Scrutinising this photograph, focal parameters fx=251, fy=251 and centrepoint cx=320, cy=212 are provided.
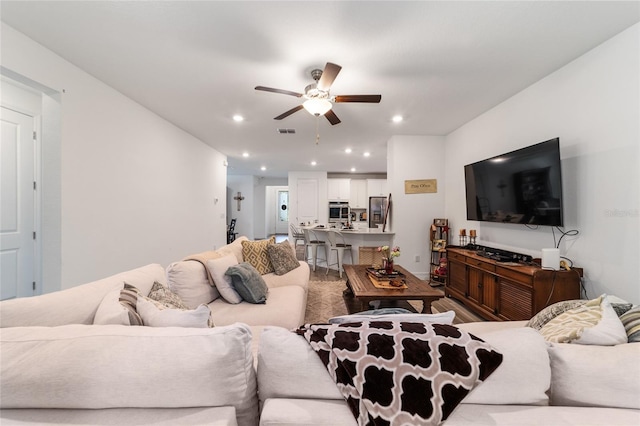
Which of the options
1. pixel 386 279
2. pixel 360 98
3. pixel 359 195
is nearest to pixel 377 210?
pixel 359 195

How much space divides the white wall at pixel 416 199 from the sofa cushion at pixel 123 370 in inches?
162

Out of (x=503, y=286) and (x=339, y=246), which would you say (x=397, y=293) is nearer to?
(x=503, y=286)

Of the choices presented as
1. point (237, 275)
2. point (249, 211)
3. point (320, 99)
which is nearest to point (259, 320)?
point (237, 275)

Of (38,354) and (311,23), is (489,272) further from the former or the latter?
(38,354)

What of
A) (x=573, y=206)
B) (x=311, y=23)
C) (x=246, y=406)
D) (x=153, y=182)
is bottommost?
(x=246, y=406)

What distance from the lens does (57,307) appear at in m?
1.08

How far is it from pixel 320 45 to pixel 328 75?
0.83 feet

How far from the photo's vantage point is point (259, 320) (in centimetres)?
190

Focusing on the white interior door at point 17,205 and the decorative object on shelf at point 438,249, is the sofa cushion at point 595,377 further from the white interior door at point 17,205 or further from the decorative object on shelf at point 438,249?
the white interior door at point 17,205

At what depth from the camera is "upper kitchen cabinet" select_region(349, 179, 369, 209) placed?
8.34 m

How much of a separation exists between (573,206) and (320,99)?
8.32 feet

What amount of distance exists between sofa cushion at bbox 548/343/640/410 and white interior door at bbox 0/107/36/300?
445cm

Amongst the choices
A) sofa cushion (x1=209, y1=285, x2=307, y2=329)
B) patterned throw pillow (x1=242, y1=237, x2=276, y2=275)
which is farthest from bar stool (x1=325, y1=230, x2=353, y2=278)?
sofa cushion (x1=209, y1=285, x2=307, y2=329)

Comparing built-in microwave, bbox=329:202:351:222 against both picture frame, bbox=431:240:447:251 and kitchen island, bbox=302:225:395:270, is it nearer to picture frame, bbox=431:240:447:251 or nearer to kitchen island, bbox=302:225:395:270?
kitchen island, bbox=302:225:395:270
